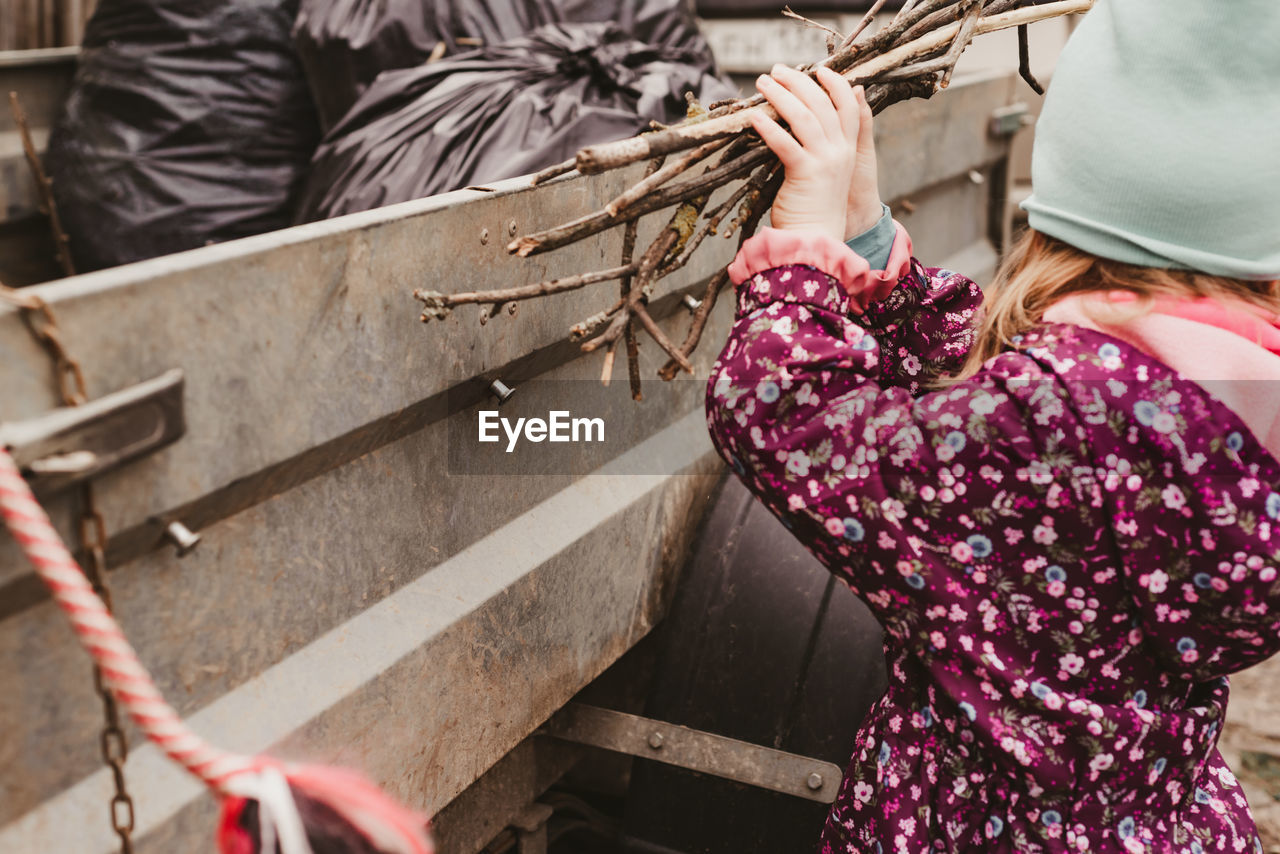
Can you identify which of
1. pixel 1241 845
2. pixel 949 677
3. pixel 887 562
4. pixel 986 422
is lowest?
pixel 1241 845

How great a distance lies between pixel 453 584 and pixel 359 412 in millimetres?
287

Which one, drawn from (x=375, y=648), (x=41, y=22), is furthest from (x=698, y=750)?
(x=41, y=22)

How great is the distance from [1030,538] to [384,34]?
1923mm

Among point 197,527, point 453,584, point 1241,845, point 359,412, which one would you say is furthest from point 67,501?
point 1241,845

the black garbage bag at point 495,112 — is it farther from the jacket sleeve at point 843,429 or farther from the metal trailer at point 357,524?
the jacket sleeve at point 843,429

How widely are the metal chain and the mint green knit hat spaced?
0.96m

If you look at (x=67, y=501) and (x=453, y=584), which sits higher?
(x=67, y=501)

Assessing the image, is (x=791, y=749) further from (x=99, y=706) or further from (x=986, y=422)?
(x=99, y=706)

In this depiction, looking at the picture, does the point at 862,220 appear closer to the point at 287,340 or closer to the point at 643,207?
the point at 643,207

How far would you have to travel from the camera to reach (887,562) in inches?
48.5

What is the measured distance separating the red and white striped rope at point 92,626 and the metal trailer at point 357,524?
68 millimetres

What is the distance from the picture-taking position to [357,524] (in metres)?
1.31

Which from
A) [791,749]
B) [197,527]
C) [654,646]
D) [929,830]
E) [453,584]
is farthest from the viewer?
[654,646]

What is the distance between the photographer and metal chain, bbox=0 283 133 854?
2.97 ft
